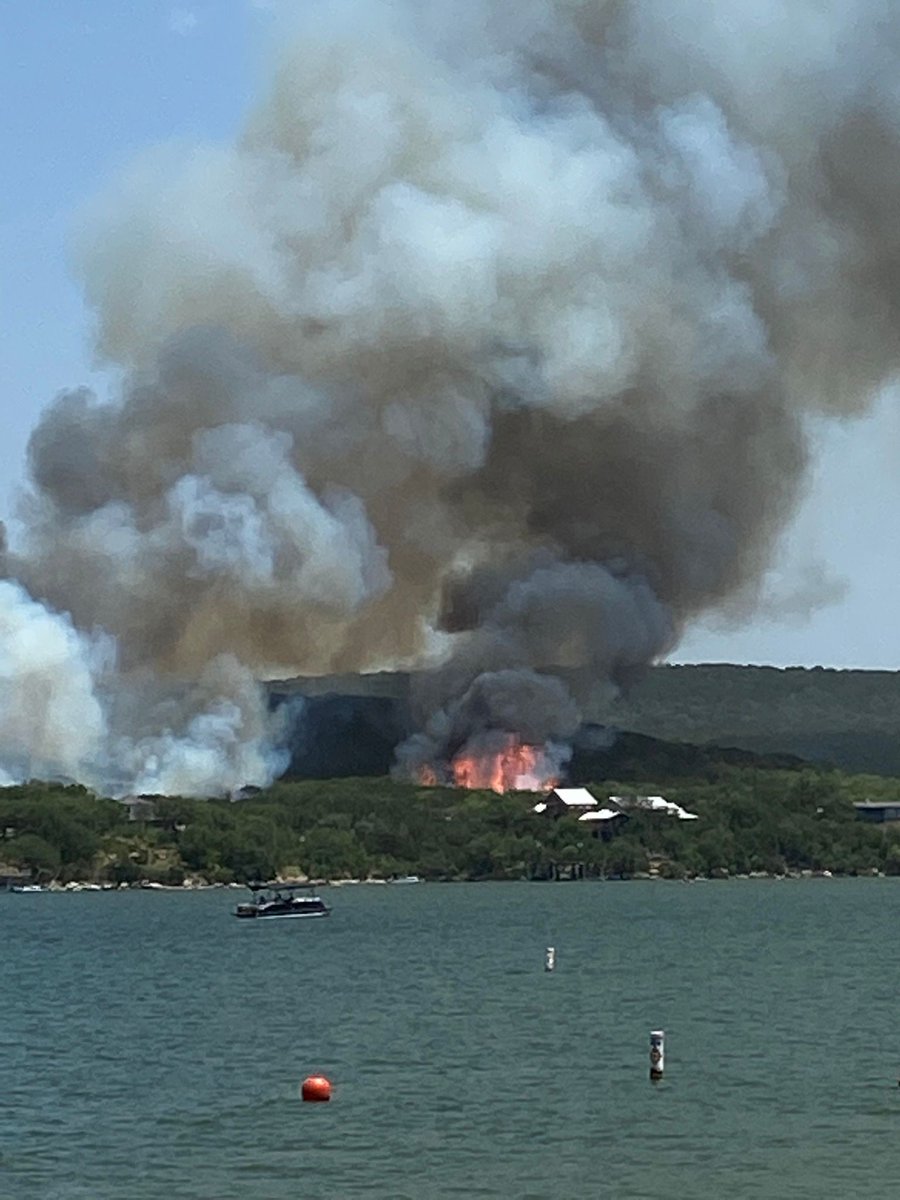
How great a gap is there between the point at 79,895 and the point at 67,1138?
5609 inches

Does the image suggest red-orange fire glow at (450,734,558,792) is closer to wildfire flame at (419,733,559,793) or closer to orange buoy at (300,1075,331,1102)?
wildfire flame at (419,733,559,793)

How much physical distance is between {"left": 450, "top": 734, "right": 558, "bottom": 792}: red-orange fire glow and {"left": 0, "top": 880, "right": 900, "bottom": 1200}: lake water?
201 feet

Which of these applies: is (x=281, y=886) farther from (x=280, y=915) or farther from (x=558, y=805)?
(x=280, y=915)

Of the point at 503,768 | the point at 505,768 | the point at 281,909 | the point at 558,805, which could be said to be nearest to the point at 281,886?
the point at 503,768

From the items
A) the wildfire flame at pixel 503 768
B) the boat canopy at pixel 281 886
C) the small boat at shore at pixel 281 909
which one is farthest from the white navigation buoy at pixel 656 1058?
the wildfire flame at pixel 503 768

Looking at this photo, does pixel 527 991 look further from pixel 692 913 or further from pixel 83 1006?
pixel 692 913

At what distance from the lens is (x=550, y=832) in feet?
643

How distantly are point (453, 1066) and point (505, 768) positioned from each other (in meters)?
125

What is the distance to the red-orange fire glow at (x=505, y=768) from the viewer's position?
184 metres

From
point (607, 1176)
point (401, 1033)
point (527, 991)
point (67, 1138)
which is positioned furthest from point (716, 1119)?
point (527, 991)

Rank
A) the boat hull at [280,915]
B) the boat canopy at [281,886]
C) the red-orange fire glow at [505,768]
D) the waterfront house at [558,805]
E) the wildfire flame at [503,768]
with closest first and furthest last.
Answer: the boat hull at [280,915]
the boat canopy at [281,886]
the wildfire flame at [503,768]
the red-orange fire glow at [505,768]
the waterfront house at [558,805]

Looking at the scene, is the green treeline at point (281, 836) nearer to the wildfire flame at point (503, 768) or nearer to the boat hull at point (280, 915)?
the wildfire flame at point (503, 768)

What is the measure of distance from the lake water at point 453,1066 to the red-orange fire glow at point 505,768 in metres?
61.3

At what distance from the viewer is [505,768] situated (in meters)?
186
